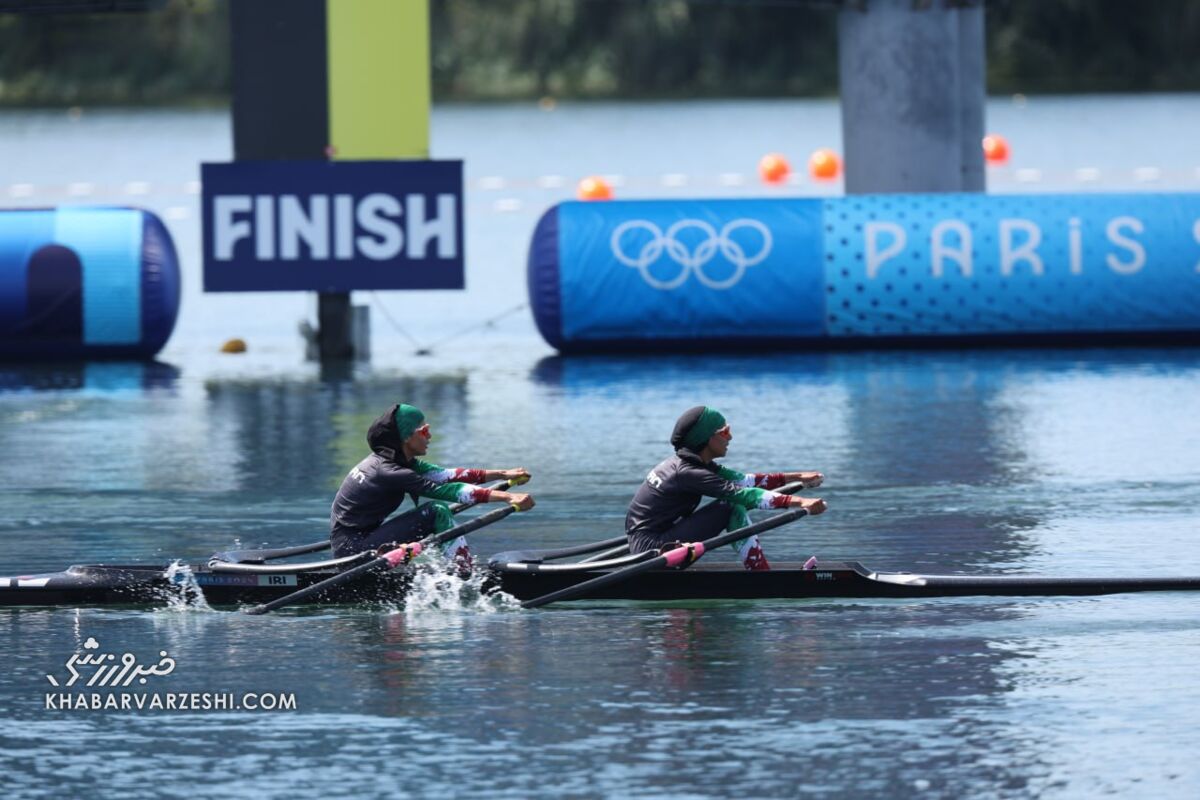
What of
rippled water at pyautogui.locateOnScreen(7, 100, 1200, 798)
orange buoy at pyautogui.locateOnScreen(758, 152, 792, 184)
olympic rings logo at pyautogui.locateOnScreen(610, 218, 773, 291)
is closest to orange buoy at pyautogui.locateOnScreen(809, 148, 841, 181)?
orange buoy at pyautogui.locateOnScreen(758, 152, 792, 184)

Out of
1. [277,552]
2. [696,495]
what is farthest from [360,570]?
[696,495]

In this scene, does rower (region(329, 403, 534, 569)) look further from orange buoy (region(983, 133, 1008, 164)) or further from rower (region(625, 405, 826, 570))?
orange buoy (region(983, 133, 1008, 164))

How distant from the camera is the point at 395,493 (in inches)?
567

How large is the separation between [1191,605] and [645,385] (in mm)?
11093

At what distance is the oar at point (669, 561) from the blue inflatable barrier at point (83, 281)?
13477 millimetres

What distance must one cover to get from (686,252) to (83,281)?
21.9 ft

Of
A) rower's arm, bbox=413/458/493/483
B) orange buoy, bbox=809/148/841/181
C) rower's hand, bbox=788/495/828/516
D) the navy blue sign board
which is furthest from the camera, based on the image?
orange buoy, bbox=809/148/841/181

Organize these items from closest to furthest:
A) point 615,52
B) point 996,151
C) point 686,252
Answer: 1. point 686,252
2. point 996,151
3. point 615,52

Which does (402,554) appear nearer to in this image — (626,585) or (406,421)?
(406,421)

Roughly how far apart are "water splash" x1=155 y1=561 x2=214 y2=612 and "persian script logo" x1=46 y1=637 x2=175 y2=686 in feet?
3.42

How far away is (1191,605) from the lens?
14016 millimetres

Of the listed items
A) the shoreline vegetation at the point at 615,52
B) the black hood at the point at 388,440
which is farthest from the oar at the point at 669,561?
the shoreline vegetation at the point at 615,52

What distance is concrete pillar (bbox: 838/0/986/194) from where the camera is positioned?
94.8 ft

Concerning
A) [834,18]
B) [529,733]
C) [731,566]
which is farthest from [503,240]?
[834,18]
